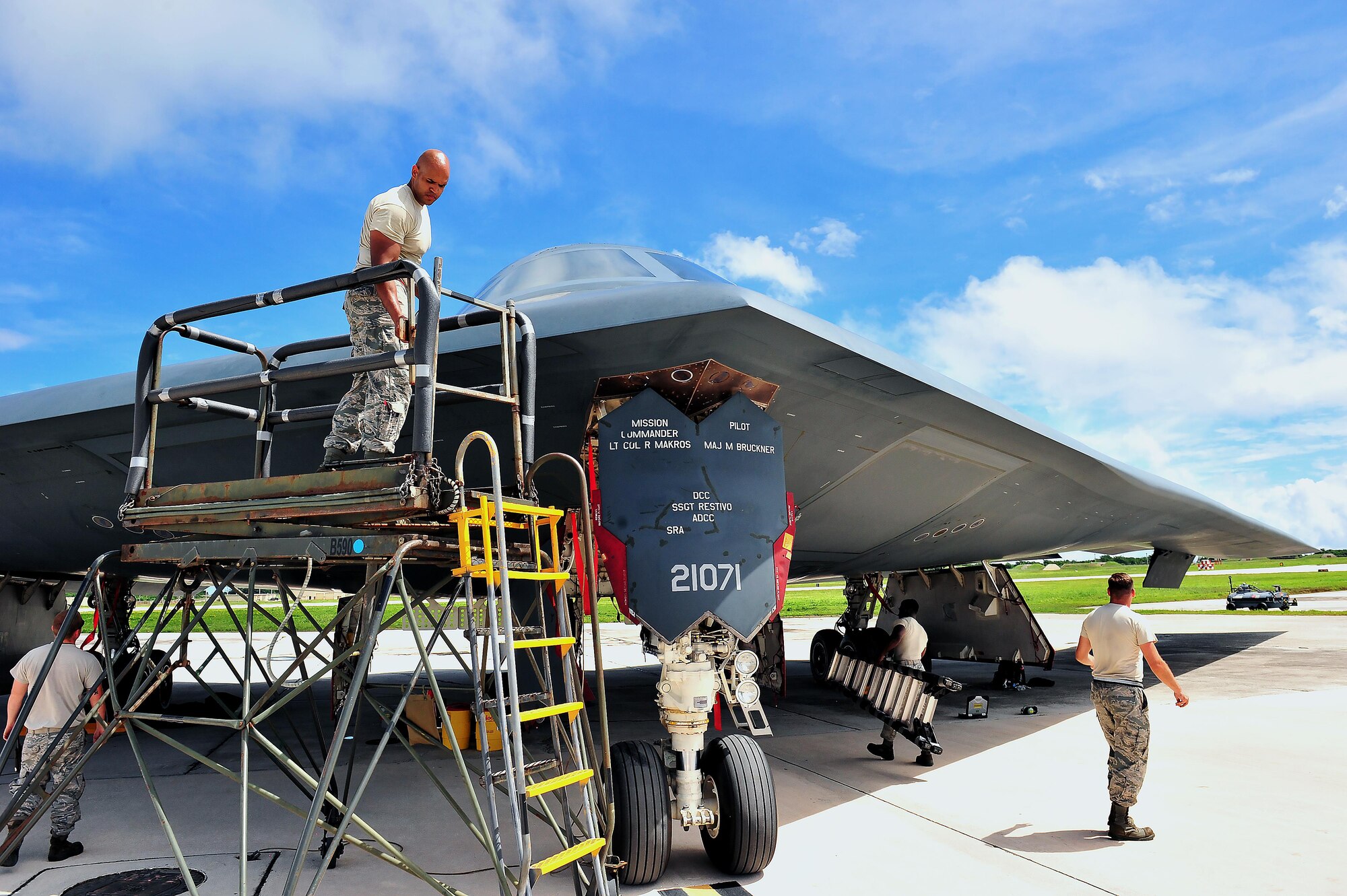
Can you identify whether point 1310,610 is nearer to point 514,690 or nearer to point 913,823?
point 913,823

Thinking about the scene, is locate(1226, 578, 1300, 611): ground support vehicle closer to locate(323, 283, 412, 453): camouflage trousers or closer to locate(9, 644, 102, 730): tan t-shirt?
locate(323, 283, 412, 453): camouflage trousers

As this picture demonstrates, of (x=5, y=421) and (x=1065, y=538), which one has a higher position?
(x=5, y=421)

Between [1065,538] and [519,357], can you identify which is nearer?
[519,357]

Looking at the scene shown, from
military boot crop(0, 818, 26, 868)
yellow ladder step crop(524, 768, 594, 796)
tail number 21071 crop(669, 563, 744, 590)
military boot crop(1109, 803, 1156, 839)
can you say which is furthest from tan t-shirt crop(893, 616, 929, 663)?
military boot crop(0, 818, 26, 868)

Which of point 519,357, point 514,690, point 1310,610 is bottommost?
point 1310,610

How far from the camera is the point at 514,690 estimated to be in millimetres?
3420

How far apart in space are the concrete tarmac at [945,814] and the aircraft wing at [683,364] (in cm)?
245

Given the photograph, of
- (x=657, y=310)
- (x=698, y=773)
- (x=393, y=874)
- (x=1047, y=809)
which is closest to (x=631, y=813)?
(x=698, y=773)

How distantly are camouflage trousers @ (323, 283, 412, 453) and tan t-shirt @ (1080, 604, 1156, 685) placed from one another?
4783 millimetres

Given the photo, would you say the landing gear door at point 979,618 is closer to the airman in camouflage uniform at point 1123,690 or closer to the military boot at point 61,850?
the airman in camouflage uniform at point 1123,690

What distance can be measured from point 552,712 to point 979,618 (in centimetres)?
1241

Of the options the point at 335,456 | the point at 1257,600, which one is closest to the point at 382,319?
the point at 335,456

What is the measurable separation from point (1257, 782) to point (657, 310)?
672 cm

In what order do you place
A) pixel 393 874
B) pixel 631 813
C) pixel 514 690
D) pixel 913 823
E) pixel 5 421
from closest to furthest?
pixel 514 690 < pixel 631 813 < pixel 393 874 < pixel 913 823 < pixel 5 421
